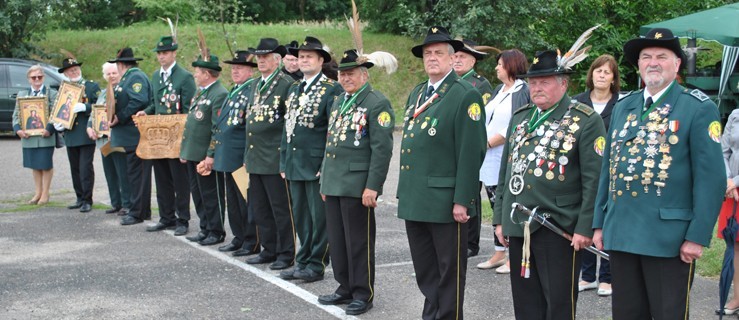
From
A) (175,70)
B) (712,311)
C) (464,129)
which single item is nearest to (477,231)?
(712,311)

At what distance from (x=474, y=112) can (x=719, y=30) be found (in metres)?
11.8

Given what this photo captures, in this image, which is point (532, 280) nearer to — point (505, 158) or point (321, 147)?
point (505, 158)

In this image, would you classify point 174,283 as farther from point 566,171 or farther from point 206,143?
point 566,171

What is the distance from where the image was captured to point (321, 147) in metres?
7.15

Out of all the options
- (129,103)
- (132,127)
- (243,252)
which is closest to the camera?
(243,252)

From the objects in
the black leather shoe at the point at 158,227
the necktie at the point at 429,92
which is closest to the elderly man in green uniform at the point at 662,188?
the necktie at the point at 429,92

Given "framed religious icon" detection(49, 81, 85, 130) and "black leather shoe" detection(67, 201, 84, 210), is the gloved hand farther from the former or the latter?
"black leather shoe" detection(67, 201, 84, 210)

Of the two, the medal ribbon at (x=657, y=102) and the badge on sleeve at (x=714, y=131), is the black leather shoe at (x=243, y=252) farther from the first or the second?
the badge on sleeve at (x=714, y=131)

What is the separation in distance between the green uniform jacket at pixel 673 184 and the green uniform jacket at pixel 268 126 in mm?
3842

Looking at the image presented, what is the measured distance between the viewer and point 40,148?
1161 centimetres

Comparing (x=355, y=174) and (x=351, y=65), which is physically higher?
(x=351, y=65)

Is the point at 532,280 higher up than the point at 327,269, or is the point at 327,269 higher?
the point at 532,280

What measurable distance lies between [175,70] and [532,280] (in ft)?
19.2

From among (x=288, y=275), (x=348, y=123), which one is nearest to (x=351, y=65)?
(x=348, y=123)
